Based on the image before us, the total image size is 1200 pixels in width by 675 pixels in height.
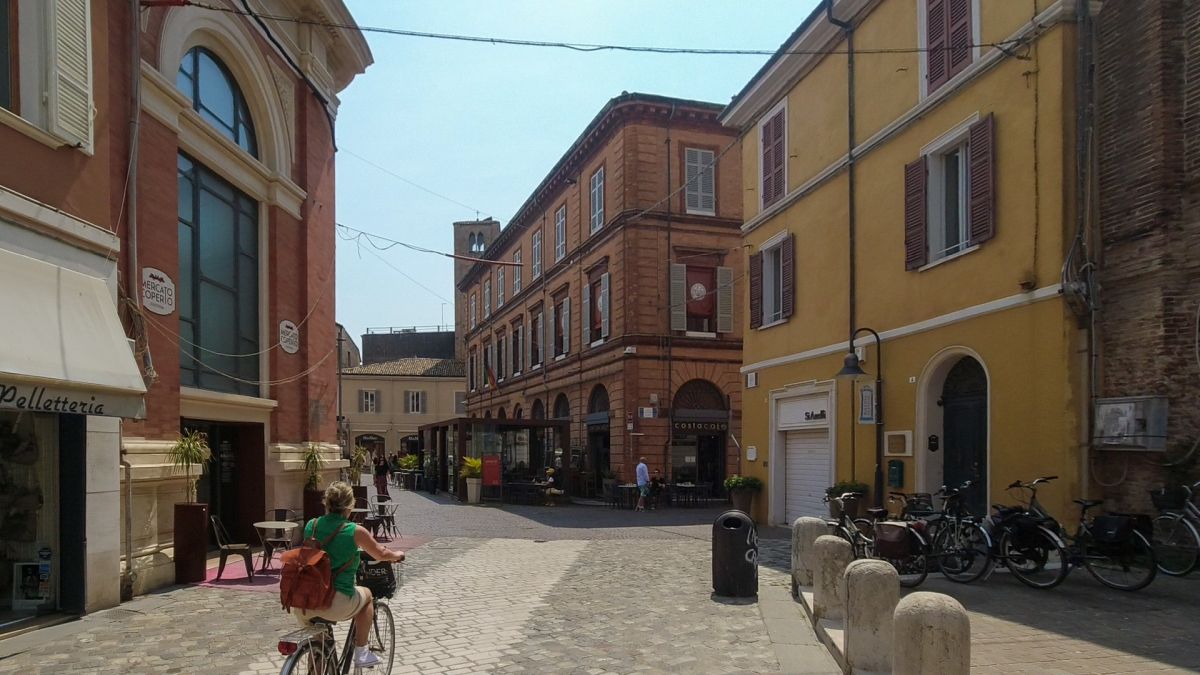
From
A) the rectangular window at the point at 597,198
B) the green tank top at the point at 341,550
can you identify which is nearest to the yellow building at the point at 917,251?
the green tank top at the point at 341,550

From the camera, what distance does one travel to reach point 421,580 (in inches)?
427

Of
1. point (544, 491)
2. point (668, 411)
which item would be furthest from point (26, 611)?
point (668, 411)

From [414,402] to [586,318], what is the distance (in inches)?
1468

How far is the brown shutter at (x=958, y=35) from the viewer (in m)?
12.1

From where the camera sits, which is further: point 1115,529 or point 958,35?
point 958,35

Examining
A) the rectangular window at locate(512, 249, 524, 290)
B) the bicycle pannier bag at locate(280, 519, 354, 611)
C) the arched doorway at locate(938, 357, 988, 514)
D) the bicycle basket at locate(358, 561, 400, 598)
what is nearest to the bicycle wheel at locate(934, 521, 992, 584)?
the arched doorway at locate(938, 357, 988, 514)

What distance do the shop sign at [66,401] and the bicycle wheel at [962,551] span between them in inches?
326

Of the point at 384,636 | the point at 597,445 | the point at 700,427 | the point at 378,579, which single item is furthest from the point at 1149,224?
the point at 597,445

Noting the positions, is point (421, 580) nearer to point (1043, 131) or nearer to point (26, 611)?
Result: point (26, 611)

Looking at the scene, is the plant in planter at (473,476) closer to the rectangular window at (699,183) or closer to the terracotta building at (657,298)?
the terracotta building at (657,298)

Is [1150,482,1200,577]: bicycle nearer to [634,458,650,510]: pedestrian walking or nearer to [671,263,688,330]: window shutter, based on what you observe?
[634,458,650,510]: pedestrian walking

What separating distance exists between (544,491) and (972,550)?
59.5 ft

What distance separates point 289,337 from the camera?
14531mm

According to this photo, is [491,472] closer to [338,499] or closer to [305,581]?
[338,499]
